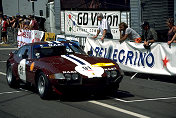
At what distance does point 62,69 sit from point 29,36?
45.7 feet

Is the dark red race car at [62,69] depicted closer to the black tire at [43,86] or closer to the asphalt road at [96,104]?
the black tire at [43,86]

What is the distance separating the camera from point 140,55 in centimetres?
1365

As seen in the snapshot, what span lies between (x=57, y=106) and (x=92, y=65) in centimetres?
129

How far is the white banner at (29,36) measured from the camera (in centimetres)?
2206

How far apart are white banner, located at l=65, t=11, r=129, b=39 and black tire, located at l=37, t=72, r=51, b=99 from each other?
11179mm

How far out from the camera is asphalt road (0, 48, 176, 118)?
26.9ft

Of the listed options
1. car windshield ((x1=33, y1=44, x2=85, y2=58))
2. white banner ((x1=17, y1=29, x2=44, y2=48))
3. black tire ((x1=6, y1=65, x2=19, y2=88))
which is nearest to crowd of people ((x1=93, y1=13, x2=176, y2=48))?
A: car windshield ((x1=33, y1=44, x2=85, y2=58))

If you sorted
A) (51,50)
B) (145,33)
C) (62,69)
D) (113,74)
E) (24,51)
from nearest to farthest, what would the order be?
(62,69) → (113,74) → (51,50) → (24,51) → (145,33)

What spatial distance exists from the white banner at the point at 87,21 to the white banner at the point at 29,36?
1452 mm

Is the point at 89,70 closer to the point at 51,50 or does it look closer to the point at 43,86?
the point at 43,86

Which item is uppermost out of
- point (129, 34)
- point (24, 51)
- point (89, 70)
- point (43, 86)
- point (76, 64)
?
point (129, 34)

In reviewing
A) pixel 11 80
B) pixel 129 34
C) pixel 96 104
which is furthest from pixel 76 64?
pixel 129 34

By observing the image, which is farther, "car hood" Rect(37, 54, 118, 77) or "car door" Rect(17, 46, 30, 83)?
"car door" Rect(17, 46, 30, 83)

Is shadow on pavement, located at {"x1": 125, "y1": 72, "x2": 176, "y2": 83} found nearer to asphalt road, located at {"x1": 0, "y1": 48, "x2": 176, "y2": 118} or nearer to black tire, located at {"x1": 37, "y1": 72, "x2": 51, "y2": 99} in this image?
asphalt road, located at {"x1": 0, "y1": 48, "x2": 176, "y2": 118}
